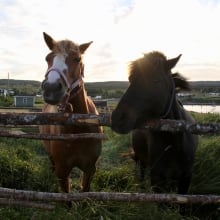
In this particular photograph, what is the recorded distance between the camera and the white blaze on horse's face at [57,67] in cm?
417

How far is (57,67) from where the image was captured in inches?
173

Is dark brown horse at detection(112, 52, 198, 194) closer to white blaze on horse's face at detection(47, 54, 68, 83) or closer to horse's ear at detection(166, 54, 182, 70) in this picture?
horse's ear at detection(166, 54, 182, 70)

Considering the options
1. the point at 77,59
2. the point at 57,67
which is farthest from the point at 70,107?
the point at 57,67

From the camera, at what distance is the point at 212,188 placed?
5.51m

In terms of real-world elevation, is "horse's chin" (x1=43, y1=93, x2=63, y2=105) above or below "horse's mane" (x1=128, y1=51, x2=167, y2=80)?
below

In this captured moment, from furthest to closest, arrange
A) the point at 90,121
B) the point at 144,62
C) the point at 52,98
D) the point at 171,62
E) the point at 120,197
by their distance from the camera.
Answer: the point at 171,62 < the point at 144,62 < the point at 52,98 < the point at 90,121 < the point at 120,197

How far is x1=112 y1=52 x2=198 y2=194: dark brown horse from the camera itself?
3.85 metres

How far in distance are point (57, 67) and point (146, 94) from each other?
1.10m

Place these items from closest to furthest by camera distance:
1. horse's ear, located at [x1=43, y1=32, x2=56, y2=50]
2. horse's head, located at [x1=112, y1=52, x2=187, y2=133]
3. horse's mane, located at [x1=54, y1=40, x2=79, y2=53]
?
horse's head, located at [x1=112, y1=52, x2=187, y2=133], horse's mane, located at [x1=54, y1=40, x2=79, y2=53], horse's ear, located at [x1=43, y1=32, x2=56, y2=50]

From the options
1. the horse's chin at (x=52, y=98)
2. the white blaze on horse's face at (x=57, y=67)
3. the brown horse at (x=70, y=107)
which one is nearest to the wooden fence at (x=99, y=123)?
the horse's chin at (x=52, y=98)

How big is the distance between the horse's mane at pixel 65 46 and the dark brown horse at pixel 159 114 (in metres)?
0.96

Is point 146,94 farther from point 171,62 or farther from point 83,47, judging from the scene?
point 83,47

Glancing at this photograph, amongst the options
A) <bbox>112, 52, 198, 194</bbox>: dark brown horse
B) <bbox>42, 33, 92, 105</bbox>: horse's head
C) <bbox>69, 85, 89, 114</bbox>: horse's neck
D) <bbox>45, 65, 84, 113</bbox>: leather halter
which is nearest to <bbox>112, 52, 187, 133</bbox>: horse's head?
<bbox>112, 52, 198, 194</bbox>: dark brown horse

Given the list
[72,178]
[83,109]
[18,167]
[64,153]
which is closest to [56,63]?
[83,109]
